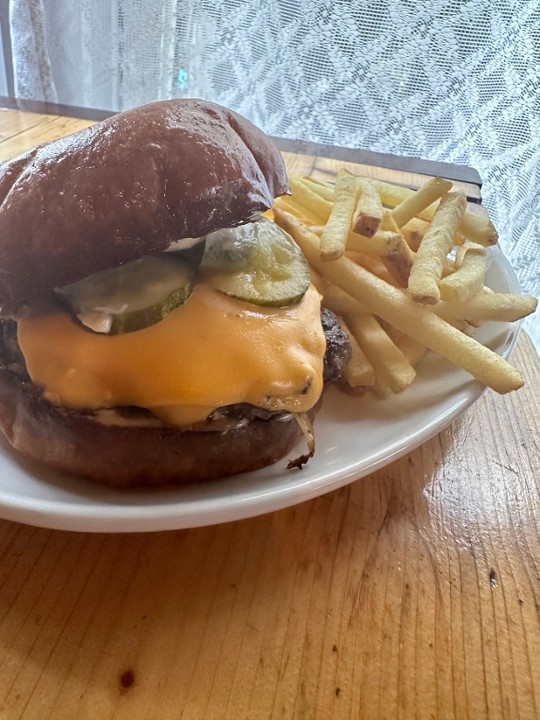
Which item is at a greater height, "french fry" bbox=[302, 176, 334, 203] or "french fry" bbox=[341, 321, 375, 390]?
"french fry" bbox=[302, 176, 334, 203]

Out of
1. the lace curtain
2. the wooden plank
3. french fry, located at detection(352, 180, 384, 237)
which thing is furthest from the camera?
the lace curtain

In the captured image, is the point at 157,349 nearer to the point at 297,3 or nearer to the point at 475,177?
the point at 475,177

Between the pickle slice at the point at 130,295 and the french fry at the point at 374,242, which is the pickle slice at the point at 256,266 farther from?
the french fry at the point at 374,242

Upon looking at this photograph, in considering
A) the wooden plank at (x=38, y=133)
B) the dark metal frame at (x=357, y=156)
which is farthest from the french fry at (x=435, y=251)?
the wooden plank at (x=38, y=133)

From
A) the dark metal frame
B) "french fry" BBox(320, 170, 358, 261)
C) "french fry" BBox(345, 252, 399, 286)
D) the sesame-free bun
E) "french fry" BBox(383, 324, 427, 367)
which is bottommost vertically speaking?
the dark metal frame

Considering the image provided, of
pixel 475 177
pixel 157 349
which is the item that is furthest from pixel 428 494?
pixel 475 177

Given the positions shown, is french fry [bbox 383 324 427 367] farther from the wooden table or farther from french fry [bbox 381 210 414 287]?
the wooden table

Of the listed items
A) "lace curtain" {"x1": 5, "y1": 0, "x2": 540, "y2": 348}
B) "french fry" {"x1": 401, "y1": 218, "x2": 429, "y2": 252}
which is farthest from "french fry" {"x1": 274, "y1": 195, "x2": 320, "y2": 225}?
"lace curtain" {"x1": 5, "y1": 0, "x2": 540, "y2": 348}
